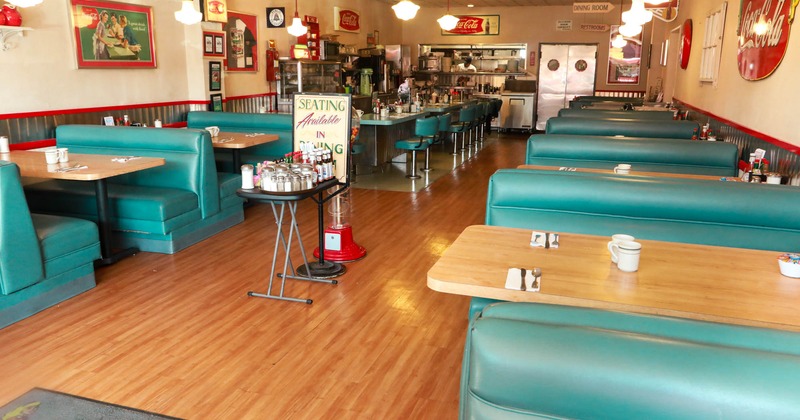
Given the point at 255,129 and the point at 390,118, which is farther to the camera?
the point at 390,118

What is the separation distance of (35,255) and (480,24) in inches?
524

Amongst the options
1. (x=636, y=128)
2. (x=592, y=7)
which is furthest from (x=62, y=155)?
(x=592, y=7)

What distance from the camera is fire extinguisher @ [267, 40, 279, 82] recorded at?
10.0 metres

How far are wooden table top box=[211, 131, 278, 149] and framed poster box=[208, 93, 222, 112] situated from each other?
1.66 m

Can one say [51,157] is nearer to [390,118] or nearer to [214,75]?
[214,75]

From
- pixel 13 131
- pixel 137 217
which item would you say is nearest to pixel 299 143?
pixel 137 217

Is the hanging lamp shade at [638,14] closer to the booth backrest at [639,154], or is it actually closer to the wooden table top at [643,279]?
the booth backrest at [639,154]

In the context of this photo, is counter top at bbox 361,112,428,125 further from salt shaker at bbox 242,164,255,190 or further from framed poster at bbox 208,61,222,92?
salt shaker at bbox 242,164,255,190

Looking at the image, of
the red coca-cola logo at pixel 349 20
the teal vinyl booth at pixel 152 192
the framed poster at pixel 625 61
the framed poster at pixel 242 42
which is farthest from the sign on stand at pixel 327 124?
the framed poster at pixel 625 61

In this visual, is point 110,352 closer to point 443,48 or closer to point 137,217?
point 137,217

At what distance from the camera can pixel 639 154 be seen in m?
5.19

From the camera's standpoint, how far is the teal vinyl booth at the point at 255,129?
7.29m

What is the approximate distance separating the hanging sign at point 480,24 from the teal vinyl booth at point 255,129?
9224mm

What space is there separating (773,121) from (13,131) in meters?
6.87
